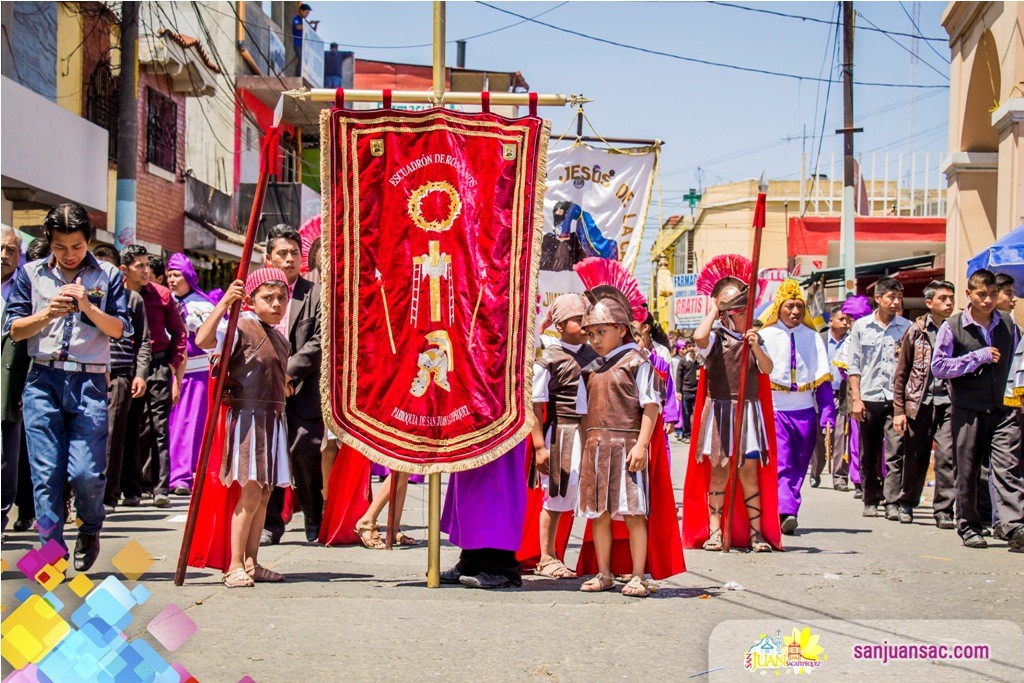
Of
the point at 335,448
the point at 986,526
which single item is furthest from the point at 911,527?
the point at 335,448

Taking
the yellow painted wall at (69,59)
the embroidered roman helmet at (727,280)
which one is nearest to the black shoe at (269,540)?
the embroidered roman helmet at (727,280)

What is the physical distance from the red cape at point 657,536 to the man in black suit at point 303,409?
2218 mm

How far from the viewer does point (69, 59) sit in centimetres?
1947

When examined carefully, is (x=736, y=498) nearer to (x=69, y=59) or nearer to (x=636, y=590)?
(x=636, y=590)

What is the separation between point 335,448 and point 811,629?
411 cm

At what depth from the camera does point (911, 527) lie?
1101cm

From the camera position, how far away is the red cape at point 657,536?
763 centimetres

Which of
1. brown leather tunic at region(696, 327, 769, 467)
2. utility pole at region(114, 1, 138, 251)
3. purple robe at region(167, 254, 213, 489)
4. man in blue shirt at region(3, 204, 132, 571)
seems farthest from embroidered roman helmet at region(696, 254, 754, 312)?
utility pole at region(114, 1, 138, 251)

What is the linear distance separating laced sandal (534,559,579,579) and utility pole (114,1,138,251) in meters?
10.7

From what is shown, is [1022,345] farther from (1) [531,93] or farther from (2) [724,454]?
(1) [531,93]

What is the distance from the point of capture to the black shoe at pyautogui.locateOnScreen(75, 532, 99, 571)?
7.34m

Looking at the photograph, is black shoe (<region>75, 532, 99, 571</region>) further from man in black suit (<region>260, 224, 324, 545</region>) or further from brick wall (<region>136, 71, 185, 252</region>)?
brick wall (<region>136, 71, 185, 252</region>)

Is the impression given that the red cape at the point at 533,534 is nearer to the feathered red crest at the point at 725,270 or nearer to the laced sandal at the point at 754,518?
the laced sandal at the point at 754,518
